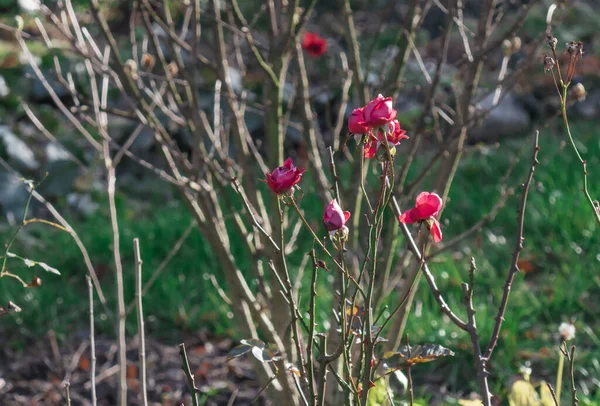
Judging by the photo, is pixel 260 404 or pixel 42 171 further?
pixel 42 171

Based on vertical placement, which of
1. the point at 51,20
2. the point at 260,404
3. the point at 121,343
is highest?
the point at 51,20

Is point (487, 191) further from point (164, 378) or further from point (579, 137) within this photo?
point (164, 378)

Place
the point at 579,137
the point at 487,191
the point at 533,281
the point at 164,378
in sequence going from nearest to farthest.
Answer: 1. the point at 164,378
2. the point at 533,281
3. the point at 487,191
4. the point at 579,137

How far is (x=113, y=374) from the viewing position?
3.18m

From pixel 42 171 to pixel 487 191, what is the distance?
11.6ft

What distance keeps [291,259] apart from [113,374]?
3.86 feet

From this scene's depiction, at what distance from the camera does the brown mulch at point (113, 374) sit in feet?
9.87

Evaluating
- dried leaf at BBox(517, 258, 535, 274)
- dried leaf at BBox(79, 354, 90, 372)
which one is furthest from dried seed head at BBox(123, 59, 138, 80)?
dried leaf at BBox(517, 258, 535, 274)

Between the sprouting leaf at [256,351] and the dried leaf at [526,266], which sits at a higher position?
the sprouting leaf at [256,351]

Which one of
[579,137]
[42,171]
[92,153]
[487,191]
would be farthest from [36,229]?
[579,137]

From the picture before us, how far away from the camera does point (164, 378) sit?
319cm

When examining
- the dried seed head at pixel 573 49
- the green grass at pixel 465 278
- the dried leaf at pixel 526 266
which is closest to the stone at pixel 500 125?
the green grass at pixel 465 278

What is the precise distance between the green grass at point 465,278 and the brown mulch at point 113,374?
109mm

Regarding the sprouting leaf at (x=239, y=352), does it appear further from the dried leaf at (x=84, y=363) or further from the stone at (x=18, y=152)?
the stone at (x=18, y=152)
